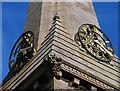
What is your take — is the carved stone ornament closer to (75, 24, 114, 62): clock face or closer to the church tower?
the church tower

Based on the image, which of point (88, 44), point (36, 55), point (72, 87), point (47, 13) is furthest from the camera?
point (47, 13)

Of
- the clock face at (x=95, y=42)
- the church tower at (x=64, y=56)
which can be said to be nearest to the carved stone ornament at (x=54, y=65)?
the church tower at (x=64, y=56)

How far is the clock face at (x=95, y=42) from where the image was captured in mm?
29109

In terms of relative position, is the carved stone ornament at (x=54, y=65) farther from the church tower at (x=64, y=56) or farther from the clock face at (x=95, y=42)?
the clock face at (x=95, y=42)

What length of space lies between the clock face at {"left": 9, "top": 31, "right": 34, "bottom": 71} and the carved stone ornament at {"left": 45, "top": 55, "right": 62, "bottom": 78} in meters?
3.59

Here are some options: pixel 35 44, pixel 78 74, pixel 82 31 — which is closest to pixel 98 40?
pixel 82 31

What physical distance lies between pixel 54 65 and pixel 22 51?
498 centimetres

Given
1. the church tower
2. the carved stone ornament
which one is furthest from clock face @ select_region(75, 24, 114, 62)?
the carved stone ornament

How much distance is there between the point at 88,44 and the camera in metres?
29.5

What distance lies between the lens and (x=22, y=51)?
30016 millimetres

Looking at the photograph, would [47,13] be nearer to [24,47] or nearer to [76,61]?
[24,47]

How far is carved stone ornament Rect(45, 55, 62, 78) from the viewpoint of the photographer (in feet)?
82.8

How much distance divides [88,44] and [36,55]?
9.90 ft

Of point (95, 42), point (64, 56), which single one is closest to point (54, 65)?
point (64, 56)
